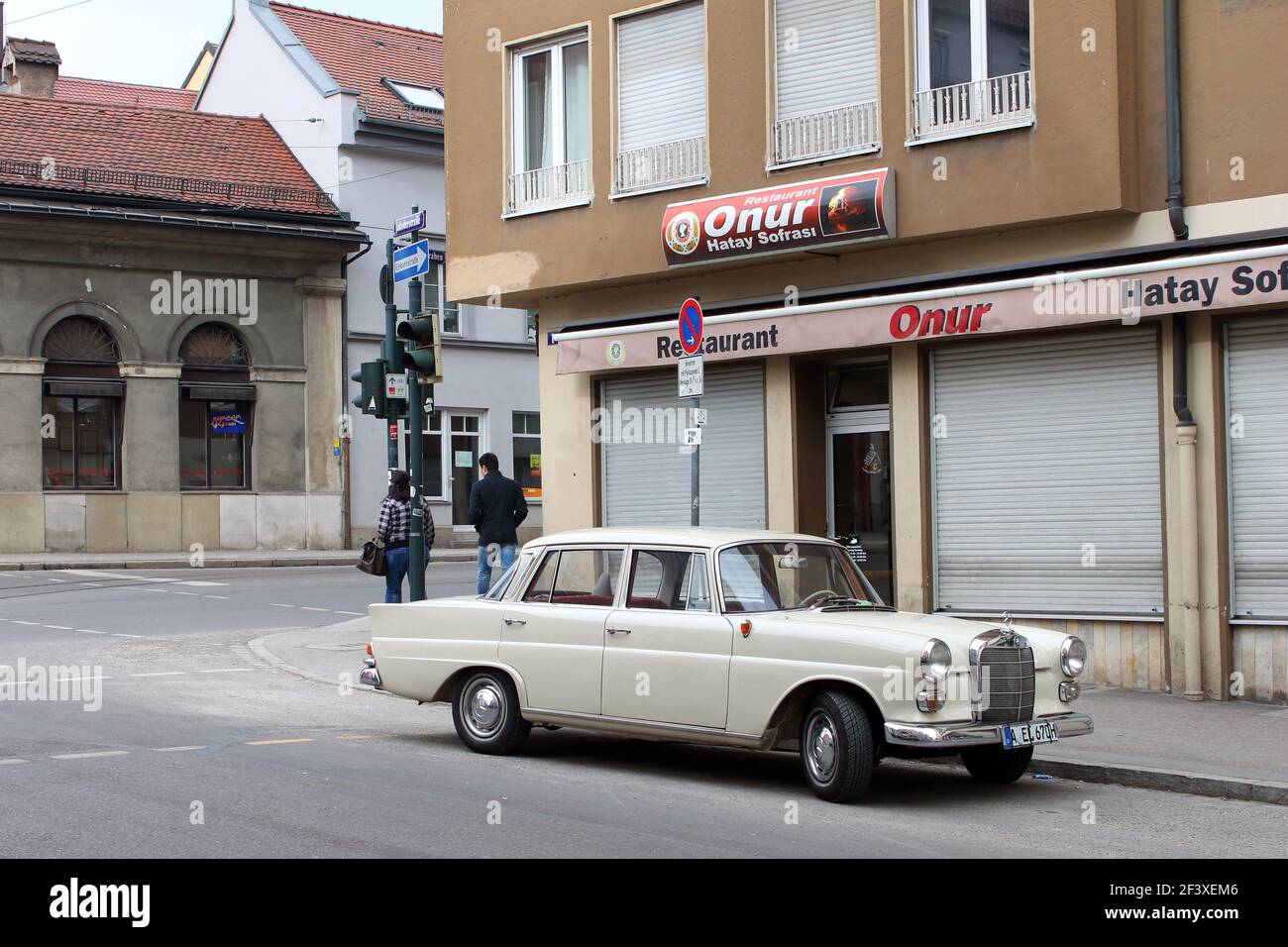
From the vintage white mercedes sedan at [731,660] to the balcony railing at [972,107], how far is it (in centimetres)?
537

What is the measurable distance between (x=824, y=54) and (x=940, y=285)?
2656 millimetres

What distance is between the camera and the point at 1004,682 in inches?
340

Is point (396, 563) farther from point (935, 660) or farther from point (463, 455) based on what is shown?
point (463, 455)

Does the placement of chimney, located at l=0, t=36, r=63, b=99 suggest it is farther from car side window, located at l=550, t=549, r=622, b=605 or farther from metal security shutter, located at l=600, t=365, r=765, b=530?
car side window, located at l=550, t=549, r=622, b=605

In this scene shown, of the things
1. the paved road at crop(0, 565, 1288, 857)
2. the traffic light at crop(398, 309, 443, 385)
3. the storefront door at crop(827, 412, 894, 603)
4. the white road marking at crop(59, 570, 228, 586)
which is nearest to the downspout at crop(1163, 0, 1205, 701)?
the storefront door at crop(827, 412, 894, 603)

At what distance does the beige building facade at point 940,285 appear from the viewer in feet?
40.5

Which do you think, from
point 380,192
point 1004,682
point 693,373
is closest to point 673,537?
point 1004,682

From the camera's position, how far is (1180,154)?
12586mm

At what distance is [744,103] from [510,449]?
907 inches

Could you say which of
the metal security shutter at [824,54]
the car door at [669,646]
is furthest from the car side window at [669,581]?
the metal security shutter at [824,54]

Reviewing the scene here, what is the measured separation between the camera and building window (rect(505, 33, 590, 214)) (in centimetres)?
1705

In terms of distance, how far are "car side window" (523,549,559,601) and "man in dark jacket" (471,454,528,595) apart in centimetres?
757

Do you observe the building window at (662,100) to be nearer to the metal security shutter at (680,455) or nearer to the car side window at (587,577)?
the metal security shutter at (680,455)
